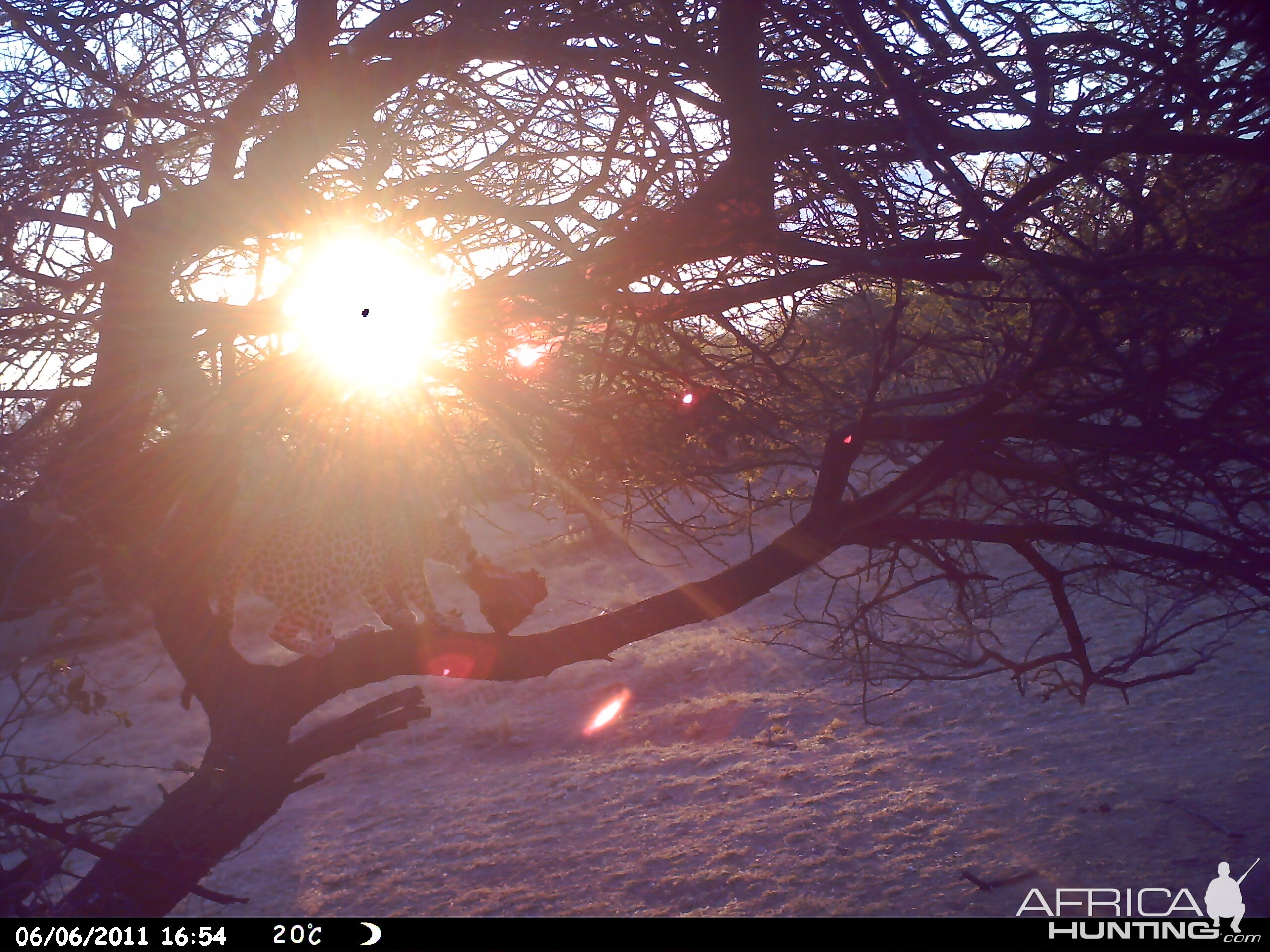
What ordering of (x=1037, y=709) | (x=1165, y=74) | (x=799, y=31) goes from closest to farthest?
(x=1165, y=74), (x=799, y=31), (x=1037, y=709)

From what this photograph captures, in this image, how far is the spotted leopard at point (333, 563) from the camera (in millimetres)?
5172

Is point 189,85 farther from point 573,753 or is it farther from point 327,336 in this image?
point 573,753

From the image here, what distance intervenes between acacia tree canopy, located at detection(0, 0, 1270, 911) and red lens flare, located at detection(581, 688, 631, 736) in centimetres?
946

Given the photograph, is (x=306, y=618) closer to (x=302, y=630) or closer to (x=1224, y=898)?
(x=302, y=630)

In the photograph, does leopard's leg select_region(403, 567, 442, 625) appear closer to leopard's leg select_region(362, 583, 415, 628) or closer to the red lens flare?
leopard's leg select_region(362, 583, 415, 628)

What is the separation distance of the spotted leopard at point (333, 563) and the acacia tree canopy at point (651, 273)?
2.57 ft

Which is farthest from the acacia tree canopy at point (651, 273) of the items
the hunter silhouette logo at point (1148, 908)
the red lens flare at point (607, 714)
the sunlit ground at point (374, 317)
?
the red lens flare at point (607, 714)

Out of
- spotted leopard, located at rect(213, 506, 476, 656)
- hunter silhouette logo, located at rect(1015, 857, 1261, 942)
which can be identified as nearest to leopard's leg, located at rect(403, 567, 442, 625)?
spotted leopard, located at rect(213, 506, 476, 656)

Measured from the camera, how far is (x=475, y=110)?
15.5 ft

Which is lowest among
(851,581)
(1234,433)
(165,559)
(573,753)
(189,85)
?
(573,753)

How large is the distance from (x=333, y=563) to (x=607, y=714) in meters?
9.35

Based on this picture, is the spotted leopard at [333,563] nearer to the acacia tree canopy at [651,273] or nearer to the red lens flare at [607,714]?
the acacia tree canopy at [651,273]

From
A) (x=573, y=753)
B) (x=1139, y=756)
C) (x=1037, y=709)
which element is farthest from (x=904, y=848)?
(x=573, y=753)

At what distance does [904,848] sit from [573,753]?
5.40 m
